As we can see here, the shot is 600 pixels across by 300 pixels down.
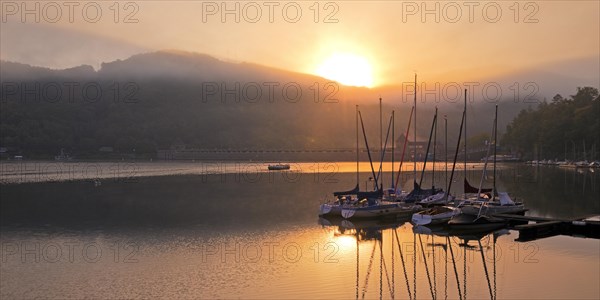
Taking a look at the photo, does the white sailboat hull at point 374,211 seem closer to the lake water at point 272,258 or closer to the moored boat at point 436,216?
the lake water at point 272,258

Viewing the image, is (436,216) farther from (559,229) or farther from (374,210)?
(559,229)

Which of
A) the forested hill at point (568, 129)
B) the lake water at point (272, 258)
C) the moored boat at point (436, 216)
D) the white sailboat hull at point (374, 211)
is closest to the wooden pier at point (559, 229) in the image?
the lake water at point (272, 258)

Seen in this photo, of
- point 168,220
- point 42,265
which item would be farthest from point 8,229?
point 42,265

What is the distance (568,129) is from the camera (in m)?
170

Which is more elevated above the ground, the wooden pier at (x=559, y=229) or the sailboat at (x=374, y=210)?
the wooden pier at (x=559, y=229)

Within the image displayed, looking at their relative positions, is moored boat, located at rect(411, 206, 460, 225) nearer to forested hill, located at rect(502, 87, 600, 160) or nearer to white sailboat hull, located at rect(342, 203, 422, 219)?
white sailboat hull, located at rect(342, 203, 422, 219)

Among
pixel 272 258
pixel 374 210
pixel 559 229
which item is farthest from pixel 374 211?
pixel 559 229

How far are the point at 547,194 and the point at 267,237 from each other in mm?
47758

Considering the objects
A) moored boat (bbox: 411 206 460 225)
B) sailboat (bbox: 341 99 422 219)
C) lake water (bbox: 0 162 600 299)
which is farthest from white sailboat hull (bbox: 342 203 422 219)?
moored boat (bbox: 411 206 460 225)

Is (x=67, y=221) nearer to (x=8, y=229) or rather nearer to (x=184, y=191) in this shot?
(x=8, y=229)

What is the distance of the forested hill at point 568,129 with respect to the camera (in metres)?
161

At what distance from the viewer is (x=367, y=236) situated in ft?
140

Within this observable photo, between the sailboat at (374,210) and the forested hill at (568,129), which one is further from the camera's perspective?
the forested hill at (568,129)

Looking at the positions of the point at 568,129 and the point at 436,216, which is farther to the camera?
the point at 568,129
